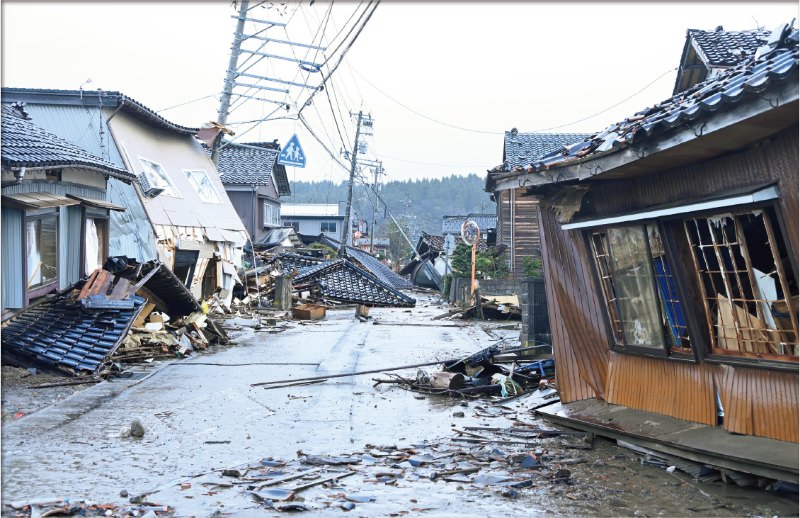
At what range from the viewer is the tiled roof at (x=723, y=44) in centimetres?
1409

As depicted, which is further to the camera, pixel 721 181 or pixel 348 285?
pixel 348 285

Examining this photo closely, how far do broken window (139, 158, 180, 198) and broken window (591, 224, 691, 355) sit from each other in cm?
1546

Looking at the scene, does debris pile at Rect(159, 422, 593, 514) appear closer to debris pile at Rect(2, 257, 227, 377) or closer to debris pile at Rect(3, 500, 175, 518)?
debris pile at Rect(3, 500, 175, 518)

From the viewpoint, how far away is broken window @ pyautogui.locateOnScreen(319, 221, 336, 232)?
66000 millimetres

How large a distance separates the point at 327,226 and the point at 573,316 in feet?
191

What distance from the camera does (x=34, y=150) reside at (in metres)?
11.8

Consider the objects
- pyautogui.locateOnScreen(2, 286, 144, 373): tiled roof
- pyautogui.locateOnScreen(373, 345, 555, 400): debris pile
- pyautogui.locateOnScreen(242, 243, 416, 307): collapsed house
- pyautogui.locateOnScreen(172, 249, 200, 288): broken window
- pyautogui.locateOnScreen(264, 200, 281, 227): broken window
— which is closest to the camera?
pyautogui.locateOnScreen(373, 345, 555, 400): debris pile

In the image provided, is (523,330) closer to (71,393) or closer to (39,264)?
(71,393)

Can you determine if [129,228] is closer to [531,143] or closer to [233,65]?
[233,65]

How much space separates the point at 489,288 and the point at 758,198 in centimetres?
2012

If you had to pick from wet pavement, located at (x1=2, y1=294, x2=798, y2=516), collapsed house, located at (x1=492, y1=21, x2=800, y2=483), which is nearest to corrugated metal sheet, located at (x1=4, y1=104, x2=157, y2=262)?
wet pavement, located at (x1=2, y1=294, x2=798, y2=516)

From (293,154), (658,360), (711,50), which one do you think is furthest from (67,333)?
(293,154)

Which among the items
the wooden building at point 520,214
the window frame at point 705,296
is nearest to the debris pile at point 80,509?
the window frame at point 705,296

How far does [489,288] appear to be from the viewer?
25.6 m
